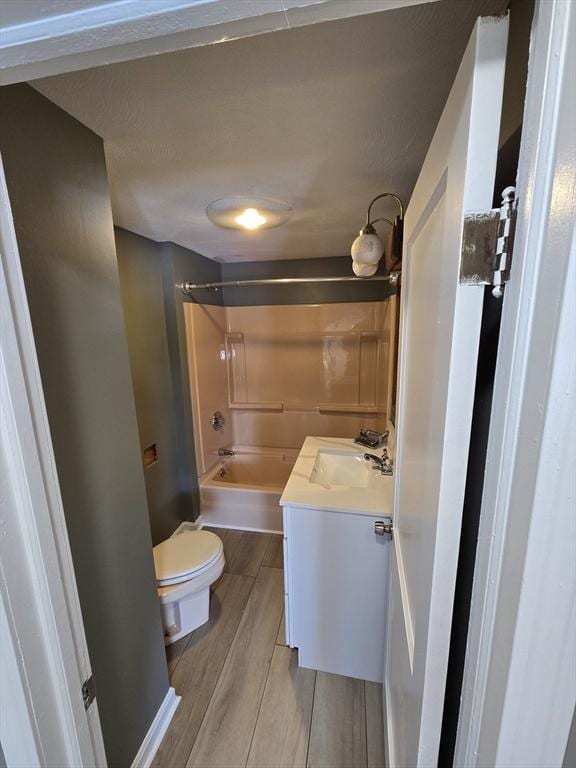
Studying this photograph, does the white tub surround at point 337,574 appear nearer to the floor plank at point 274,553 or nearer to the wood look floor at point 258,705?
the wood look floor at point 258,705

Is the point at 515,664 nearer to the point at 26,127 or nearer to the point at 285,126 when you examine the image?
the point at 285,126

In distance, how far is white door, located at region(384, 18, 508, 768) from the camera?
40cm

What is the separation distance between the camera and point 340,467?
1947mm

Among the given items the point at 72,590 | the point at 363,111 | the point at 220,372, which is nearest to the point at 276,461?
the point at 220,372

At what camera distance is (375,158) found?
3.85 ft

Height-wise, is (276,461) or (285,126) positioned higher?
(285,126)

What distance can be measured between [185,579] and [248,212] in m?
1.85

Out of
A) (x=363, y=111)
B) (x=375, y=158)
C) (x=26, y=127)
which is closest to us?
(x=26, y=127)

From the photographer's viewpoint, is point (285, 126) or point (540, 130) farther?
point (285, 126)

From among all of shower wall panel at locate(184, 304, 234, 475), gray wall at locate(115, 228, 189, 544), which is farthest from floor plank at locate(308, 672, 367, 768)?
shower wall panel at locate(184, 304, 234, 475)

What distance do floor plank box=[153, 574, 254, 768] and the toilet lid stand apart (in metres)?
0.41

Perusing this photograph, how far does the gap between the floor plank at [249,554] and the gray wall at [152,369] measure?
0.53 metres

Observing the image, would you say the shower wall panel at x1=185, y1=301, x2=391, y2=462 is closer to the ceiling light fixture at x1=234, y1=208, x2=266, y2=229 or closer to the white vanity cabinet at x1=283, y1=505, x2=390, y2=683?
the ceiling light fixture at x1=234, y1=208, x2=266, y2=229

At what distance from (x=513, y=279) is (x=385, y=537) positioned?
1233 mm
